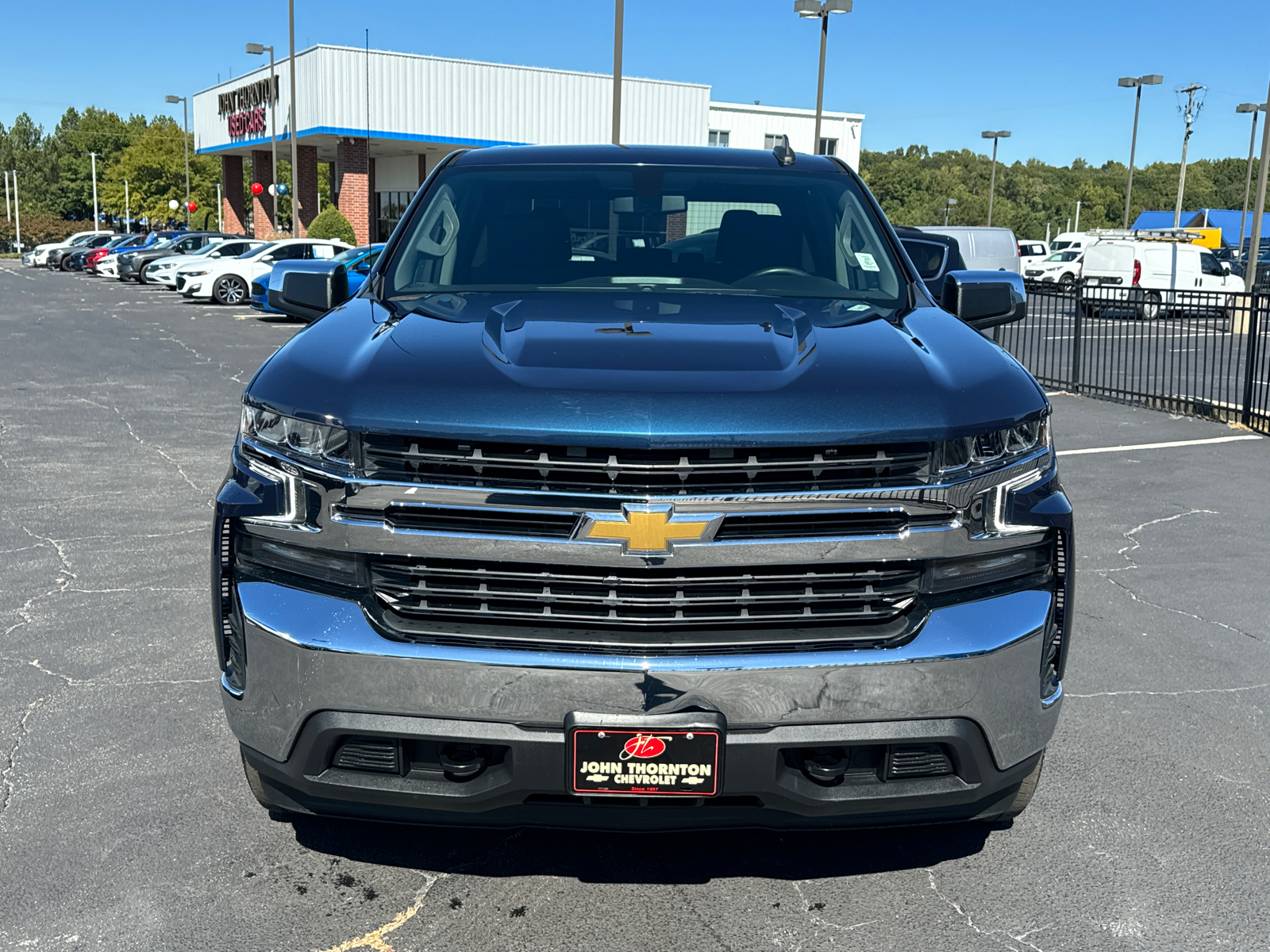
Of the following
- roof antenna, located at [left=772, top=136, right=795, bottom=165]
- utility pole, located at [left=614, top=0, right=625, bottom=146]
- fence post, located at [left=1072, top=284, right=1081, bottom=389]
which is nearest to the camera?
roof antenna, located at [left=772, top=136, right=795, bottom=165]

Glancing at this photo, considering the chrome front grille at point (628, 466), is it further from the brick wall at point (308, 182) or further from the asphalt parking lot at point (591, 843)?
the brick wall at point (308, 182)

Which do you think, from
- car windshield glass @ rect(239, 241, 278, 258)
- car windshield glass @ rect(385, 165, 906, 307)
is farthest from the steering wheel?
car windshield glass @ rect(239, 241, 278, 258)

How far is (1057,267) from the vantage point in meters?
40.8

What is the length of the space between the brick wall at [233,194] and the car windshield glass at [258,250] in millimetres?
31529

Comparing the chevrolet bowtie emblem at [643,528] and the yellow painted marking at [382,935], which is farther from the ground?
the chevrolet bowtie emblem at [643,528]

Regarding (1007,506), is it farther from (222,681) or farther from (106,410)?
(106,410)

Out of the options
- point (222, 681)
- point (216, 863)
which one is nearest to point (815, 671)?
point (222, 681)

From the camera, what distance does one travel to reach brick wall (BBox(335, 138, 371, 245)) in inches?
1817

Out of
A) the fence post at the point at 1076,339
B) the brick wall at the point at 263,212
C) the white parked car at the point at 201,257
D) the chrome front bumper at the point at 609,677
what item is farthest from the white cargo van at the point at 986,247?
the brick wall at the point at 263,212

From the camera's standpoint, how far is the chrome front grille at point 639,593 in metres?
2.74

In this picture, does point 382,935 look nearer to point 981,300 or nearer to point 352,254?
point 981,300

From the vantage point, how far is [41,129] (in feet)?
575

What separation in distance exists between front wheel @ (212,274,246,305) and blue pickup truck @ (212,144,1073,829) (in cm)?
2910

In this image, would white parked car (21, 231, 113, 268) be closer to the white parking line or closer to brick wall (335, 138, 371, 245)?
brick wall (335, 138, 371, 245)
